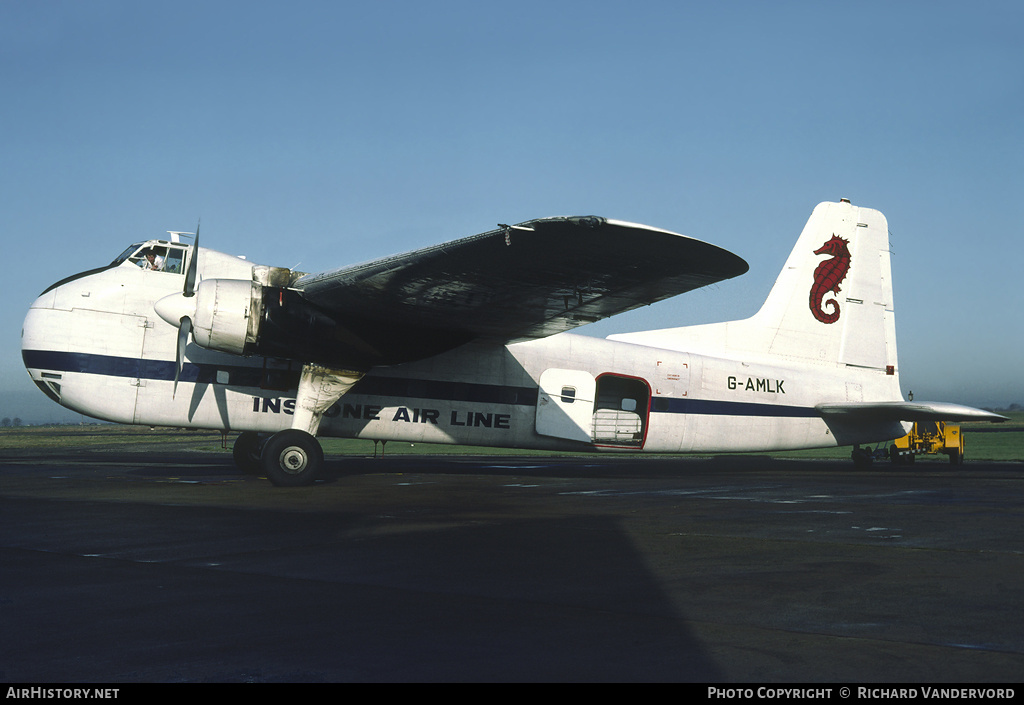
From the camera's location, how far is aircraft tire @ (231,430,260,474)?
1844 centimetres

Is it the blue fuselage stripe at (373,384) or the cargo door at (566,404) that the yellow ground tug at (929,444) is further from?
the cargo door at (566,404)

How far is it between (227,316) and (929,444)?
2462cm

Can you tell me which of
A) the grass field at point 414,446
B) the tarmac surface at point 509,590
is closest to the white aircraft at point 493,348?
the grass field at point 414,446

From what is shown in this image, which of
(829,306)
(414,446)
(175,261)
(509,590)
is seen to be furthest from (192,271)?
(414,446)

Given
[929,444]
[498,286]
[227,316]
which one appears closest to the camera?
[498,286]

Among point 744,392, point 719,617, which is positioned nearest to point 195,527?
point 719,617

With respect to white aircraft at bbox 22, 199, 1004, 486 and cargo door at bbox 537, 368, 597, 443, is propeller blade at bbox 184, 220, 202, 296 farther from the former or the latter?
cargo door at bbox 537, 368, 597, 443

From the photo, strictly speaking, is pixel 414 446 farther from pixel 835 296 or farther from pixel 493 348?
pixel 835 296

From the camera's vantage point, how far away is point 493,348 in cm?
1831

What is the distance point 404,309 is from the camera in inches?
606

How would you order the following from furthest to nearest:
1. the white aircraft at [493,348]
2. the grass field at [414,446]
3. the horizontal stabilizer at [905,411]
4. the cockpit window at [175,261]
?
1. the grass field at [414,446]
2. the horizontal stabilizer at [905,411]
3. the cockpit window at [175,261]
4. the white aircraft at [493,348]

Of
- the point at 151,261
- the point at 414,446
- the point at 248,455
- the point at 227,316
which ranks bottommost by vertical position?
the point at 414,446

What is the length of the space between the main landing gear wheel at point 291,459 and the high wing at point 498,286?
5.16 ft

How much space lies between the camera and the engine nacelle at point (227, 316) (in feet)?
48.4
